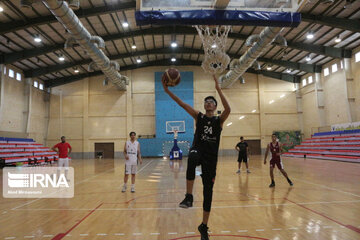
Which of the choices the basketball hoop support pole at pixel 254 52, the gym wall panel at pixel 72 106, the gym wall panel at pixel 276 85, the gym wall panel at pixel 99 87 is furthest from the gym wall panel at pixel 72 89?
the gym wall panel at pixel 276 85

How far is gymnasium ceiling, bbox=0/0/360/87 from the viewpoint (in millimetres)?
15688

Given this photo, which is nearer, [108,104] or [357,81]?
[357,81]

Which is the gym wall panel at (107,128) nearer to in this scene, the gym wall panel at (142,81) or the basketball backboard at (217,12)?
the gym wall panel at (142,81)

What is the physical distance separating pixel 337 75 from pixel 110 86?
21341 millimetres

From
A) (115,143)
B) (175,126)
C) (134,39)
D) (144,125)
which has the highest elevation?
(134,39)

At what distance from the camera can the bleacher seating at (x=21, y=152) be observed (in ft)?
57.7

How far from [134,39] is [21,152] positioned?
479 inches

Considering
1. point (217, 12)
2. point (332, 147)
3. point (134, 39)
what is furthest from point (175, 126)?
point (217, 12)

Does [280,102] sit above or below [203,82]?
below

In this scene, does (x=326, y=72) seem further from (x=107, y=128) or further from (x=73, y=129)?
(x=73, y=129)

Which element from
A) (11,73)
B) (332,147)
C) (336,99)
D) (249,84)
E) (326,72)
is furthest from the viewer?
(249,84)

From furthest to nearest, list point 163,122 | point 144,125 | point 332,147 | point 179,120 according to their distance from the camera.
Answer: point 144,125 → point 179,120 → point 163,122 → point 332,147

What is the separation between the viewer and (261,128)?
2745 cm

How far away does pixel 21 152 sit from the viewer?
1967 cm
